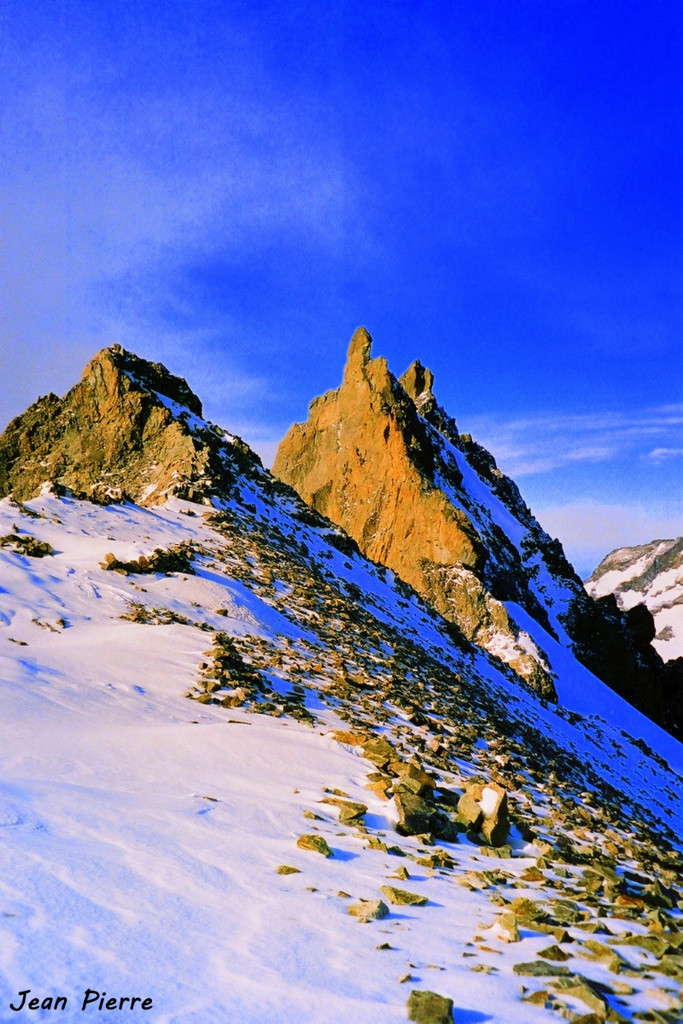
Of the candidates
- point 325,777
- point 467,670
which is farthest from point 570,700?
point 325,777

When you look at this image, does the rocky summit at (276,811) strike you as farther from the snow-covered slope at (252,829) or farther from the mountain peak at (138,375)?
the mountain peak at (138,375)

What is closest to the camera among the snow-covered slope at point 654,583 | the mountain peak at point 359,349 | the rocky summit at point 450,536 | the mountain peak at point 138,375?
the mountain peak at point 138,375

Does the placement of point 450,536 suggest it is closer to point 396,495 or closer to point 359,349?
point 396,495

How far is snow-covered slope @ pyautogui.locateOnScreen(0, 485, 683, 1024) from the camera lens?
388 centimetres

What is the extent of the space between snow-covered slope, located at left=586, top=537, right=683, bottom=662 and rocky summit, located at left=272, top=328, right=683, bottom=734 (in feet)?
313

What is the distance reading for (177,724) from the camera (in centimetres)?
913

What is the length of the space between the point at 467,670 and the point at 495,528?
120 ft

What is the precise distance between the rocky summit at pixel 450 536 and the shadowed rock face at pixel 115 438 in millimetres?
17171

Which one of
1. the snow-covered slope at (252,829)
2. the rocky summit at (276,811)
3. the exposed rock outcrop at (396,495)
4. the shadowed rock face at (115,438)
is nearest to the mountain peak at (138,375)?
the shadowed rock face at (115,438)

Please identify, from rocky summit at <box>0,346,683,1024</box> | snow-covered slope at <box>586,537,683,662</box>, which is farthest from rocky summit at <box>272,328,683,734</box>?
snow-covered slope at <box>586,537,683,662</box>

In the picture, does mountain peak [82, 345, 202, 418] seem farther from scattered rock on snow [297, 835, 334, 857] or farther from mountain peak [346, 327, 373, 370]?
scattered rock on snow [297, 835, 334, 857]

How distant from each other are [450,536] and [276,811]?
39166 mm

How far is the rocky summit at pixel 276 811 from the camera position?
156 inches

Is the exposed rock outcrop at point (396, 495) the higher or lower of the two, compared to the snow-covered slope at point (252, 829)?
higher
